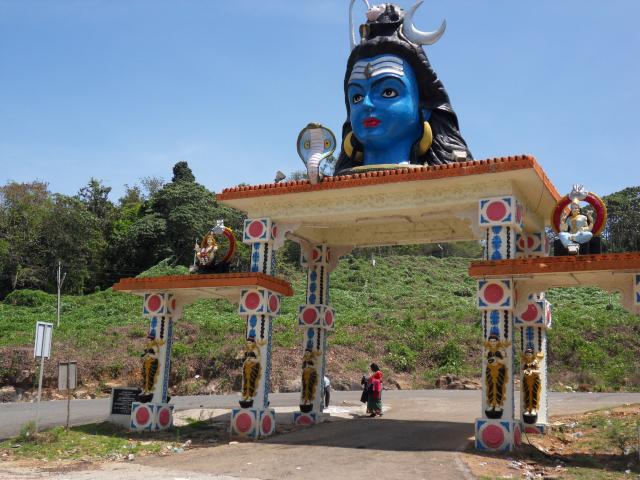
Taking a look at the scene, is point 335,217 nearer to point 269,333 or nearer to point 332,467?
point 269,333

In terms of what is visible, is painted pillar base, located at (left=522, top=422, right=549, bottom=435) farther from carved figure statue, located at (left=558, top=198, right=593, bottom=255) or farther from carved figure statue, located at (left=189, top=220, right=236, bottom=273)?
carved figure statue, located at (left=189, top=220, right=236, bottom=273)

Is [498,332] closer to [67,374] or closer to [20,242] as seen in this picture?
[67,374]

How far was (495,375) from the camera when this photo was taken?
450 inches

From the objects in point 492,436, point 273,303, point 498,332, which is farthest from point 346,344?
point 492,436

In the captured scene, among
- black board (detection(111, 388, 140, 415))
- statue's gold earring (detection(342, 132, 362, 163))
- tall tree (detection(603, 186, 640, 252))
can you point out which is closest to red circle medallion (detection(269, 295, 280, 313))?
black board (detection(111, 388, 140, 415))

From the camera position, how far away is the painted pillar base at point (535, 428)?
13.3 metres

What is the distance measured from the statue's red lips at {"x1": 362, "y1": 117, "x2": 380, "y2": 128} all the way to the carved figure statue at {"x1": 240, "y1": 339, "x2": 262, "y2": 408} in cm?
557

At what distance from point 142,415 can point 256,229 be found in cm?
492

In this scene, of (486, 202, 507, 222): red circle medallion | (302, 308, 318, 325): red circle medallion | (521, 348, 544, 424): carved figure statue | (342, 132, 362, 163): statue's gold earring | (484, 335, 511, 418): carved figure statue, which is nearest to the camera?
(484, 335, 511, 418): carved figure statue

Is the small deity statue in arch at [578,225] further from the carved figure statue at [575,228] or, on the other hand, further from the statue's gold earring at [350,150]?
the statue's gold earring at [350,150]

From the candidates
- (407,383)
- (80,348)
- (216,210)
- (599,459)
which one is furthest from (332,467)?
(216,210)

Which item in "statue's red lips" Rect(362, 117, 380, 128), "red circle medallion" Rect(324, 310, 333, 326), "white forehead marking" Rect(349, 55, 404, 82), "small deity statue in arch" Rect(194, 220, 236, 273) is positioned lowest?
"red circle medallion" Rect(324, 310, 333, 326)

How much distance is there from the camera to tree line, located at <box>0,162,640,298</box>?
51.2m

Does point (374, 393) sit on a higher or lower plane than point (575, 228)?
lower
